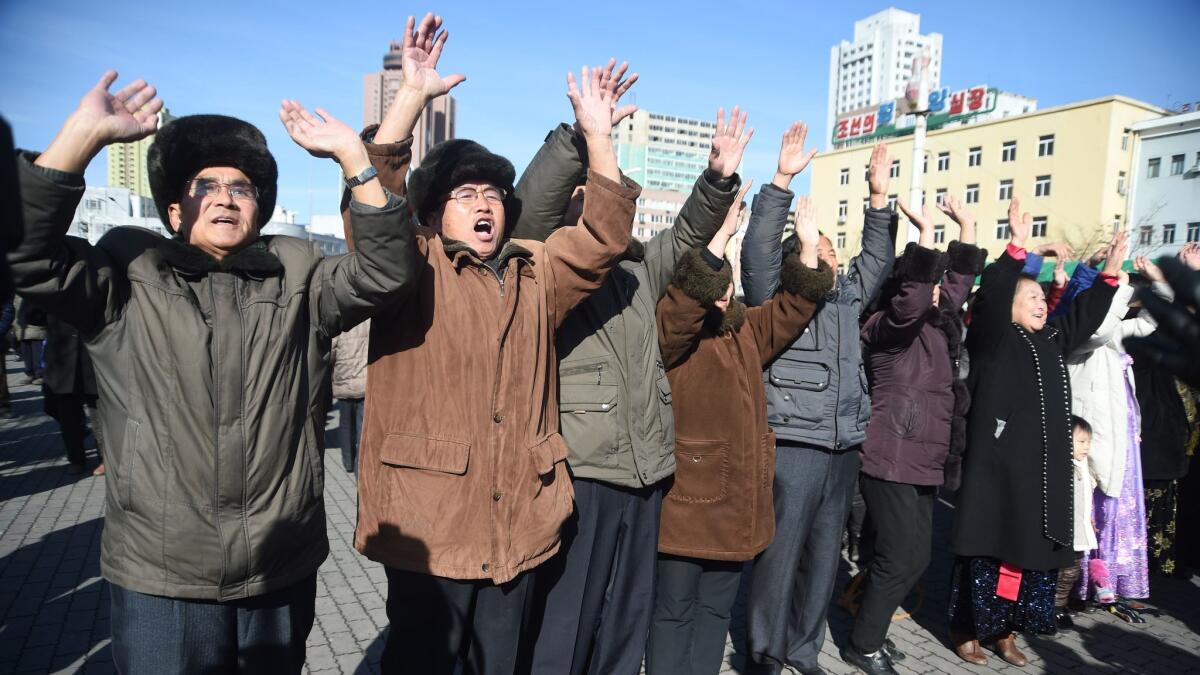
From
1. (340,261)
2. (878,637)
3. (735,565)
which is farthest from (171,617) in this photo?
(878,637)

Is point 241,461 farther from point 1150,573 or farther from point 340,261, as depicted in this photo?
point 1150,573

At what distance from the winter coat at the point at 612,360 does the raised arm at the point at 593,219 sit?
8.7 inches

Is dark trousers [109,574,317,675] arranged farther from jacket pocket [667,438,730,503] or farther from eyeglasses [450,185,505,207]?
jacket pocket [667,438,730,503]

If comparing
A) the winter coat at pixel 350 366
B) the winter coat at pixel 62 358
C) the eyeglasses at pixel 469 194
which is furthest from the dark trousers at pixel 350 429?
the eyeglasses at pixel 469 194

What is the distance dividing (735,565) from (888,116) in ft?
232

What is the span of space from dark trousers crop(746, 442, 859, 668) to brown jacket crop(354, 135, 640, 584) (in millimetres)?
1485

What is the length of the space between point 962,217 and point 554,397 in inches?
110

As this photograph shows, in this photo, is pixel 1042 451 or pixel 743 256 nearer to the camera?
pixel 743 256

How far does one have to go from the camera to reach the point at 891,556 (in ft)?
13.0

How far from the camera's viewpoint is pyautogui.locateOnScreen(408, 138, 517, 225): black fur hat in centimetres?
265

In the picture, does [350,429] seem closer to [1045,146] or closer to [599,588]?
[599,588]

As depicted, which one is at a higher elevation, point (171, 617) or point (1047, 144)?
point (1047, 144)

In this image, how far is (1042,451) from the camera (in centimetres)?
409

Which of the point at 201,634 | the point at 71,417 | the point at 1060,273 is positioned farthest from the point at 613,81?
the point at 71,417
